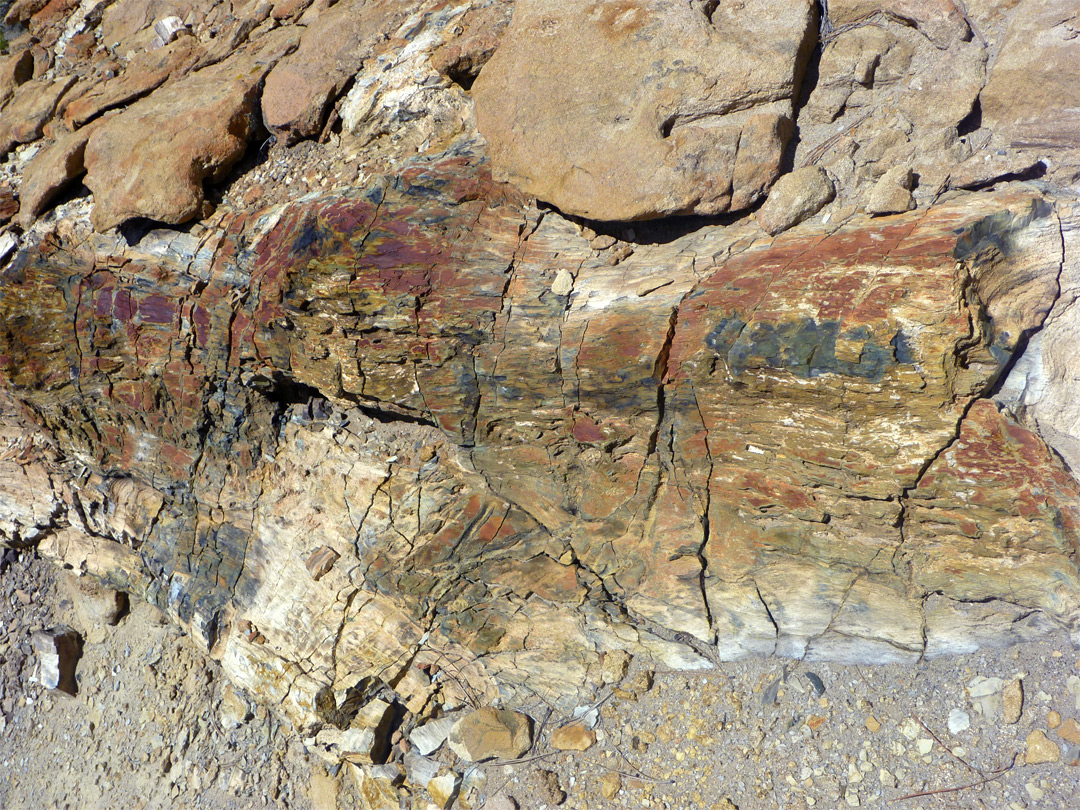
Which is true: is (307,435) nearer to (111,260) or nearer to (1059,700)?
(111,260)

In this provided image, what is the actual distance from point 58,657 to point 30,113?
424 cm

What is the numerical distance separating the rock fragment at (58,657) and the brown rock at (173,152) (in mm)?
3390

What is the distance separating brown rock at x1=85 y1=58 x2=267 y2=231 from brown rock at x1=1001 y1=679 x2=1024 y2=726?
493 centimetres

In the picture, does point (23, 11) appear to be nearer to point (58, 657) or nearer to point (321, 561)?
→ point (58, 657)

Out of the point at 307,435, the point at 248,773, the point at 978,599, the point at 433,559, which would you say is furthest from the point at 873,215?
the point at 248,773

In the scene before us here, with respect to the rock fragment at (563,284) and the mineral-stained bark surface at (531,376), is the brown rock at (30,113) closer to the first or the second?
the mineral-stained bark surface at (531,376)

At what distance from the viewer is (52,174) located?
4340mm

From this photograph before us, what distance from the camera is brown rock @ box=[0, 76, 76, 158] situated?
193 inches

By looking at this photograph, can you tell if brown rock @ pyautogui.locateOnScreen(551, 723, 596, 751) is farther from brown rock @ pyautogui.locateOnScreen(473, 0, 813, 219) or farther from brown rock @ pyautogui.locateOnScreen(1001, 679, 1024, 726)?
brown rock @ pyautogui.locateOnScreen(473, 0, 813, 219)

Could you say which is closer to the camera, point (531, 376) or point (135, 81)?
point (531, 376)

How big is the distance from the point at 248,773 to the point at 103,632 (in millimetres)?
1913

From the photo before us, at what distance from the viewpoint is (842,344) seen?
8.38 ft

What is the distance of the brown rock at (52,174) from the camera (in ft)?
14.2

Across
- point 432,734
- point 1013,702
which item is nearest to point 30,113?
point 432,734
